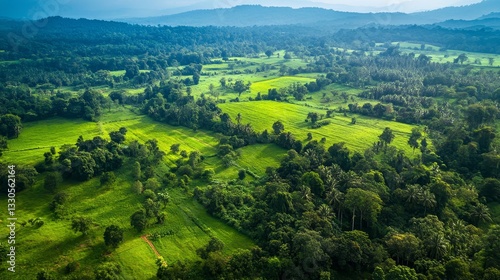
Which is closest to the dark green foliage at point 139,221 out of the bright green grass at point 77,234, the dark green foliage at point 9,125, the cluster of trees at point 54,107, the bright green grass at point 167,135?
the bright green grass at point 77,234

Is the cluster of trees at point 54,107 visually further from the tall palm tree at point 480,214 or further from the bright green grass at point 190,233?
the tall palm tree at point 480,214

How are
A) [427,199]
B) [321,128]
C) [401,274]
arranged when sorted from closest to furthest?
1. [401,274]
2. [427,199]
3. [321,128]

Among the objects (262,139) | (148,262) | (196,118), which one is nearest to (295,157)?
(262,139)

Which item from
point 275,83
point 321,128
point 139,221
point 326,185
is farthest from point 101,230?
point 275,83

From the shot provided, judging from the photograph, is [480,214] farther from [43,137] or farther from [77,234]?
[43,137]

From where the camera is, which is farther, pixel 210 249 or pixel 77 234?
pixel 77 234

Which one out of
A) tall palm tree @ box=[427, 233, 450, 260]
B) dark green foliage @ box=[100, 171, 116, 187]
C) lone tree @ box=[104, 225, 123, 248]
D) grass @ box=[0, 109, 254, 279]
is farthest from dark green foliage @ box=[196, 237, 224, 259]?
dark green foliage @ box=[100, 171, 116, 187]
